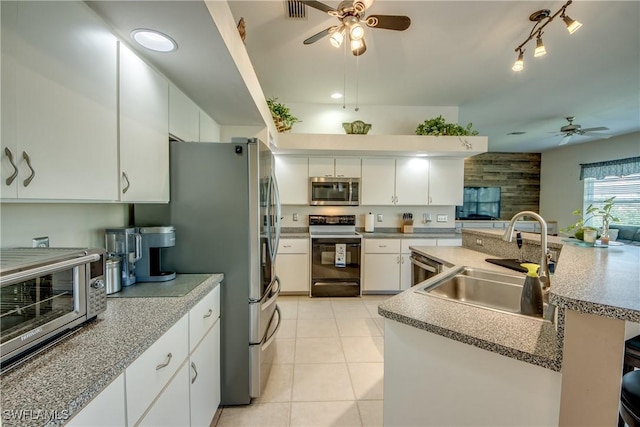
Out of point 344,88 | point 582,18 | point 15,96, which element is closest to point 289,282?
point 344,88

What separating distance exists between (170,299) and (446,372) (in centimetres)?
A: 124

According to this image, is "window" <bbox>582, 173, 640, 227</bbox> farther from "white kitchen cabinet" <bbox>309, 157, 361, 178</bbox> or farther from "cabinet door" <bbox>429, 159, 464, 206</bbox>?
"white kitchen cabinet" <bbox>309, 157, 361, 178</bbox>

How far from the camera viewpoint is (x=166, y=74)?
1.58 metres

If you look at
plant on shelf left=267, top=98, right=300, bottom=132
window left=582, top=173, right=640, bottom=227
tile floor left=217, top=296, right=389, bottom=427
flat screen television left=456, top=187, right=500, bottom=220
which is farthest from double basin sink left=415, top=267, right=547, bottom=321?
flat screen television left=456, top=187, right=500, bottom=220

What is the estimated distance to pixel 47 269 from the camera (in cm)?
78

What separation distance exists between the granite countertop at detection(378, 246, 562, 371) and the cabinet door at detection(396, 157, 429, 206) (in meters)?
2.84

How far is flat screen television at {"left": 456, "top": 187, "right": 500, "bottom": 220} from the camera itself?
7008 millimetres

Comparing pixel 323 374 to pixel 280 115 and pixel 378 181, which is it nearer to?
pixel 378 181

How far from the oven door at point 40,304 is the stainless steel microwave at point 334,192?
3.05 m

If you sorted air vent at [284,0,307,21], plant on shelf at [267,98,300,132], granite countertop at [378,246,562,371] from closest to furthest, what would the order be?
granite countertop at [378,246,562,371]
air vent at [284,0,307,21]
plant on shelf at [267,98,300,132]

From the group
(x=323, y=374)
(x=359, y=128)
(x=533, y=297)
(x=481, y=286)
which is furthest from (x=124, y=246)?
(x=359, y=128)

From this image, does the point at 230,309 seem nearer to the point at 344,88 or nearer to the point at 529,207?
the point at 344,88

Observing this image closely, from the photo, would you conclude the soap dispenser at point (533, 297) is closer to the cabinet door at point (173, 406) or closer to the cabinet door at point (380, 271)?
the cabinet door at point (173, 406)

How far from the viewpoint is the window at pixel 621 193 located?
16.8 ft
